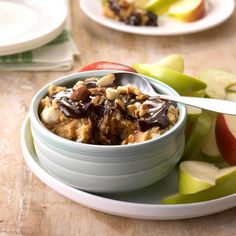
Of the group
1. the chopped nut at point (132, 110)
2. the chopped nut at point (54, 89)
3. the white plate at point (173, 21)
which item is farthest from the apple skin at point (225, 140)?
the white plate at point (173, 21)

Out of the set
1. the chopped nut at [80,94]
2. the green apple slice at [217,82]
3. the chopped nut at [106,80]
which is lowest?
the green apple slice at [217,82]

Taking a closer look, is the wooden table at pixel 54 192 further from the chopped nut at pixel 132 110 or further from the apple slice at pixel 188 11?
the chopped nut at pixel 132 110

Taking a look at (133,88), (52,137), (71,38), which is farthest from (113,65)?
(71,38)

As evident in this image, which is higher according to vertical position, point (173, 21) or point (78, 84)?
point (78, 84)

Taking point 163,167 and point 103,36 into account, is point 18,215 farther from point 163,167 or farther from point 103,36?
point 103,36

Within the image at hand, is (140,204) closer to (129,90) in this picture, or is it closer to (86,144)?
(86,144)

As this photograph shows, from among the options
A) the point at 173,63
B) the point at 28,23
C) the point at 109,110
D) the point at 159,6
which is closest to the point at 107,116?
the point at 109,110

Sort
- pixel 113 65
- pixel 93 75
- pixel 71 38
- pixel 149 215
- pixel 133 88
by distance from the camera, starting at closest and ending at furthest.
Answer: pixel 149 215, pixel 133 88, pixel 93 75, pixel 113 65, pixel 71 38
